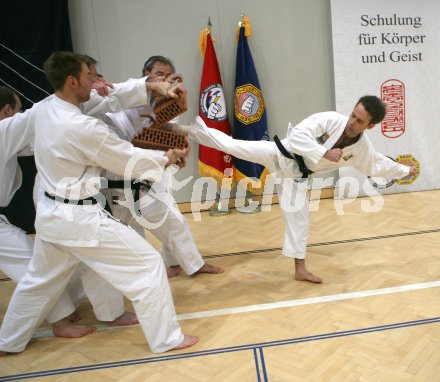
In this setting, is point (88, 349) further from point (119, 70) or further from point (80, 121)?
point (119, 70)

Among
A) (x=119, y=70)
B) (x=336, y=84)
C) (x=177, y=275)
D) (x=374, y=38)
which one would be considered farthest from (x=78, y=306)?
(x=374, y=38)

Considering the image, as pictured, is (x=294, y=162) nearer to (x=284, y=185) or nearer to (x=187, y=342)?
(x=284, y=185)

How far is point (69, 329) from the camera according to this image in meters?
2.65

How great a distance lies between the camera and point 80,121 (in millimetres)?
2123

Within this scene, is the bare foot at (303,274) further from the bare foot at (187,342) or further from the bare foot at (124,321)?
the bare foot at (124,321)

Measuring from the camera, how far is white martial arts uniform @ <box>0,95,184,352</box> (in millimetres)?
2148

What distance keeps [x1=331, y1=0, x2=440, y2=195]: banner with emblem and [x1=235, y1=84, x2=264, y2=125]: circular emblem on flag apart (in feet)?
2.94

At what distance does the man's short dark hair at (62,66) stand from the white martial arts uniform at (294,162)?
1.05 metres

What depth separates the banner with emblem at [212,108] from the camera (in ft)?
15.8

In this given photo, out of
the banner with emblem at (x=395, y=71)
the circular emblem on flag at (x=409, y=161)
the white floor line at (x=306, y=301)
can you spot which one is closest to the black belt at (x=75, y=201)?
the white floor line at (x=306, y=301)

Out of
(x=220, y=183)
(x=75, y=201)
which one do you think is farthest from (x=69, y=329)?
(x=220, y=183)

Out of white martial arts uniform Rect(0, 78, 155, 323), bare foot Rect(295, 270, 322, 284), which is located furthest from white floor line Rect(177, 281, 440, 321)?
white martial arts uniform Rect(0, 78, 155, 323)

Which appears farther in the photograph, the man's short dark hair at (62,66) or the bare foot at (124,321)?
the bare foot at (124,321)

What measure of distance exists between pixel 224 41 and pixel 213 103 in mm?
736
